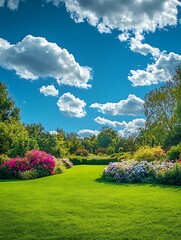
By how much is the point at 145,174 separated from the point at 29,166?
765cm

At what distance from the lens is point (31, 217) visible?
6.80 meters

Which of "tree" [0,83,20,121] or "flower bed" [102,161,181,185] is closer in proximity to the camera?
"flower bed" [102,161,181,185]

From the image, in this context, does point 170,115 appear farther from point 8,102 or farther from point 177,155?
point 8,102

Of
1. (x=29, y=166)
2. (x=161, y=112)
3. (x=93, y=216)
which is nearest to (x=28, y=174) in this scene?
(x=29, y=166)

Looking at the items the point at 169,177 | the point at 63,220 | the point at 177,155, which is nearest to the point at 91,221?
the point at 63,220

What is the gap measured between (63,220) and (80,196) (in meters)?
2.44

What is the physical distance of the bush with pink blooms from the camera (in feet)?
54.6

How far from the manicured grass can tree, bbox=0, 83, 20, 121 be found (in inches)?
1413

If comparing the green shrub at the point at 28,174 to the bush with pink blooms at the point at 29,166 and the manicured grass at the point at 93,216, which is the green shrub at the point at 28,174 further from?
the manicured grass at the point at 93,216

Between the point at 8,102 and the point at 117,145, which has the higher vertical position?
the point at 8,102

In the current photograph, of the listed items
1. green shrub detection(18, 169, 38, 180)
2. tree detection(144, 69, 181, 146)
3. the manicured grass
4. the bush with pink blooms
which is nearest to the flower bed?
the manicured grass

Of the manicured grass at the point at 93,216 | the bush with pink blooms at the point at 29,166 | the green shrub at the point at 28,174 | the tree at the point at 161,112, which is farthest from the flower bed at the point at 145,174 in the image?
the tree at the point at 161,112

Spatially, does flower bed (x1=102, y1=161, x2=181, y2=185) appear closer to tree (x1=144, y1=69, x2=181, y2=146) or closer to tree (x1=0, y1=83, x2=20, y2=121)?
tree (x1=144, y1=69, x2=181, y2=146)

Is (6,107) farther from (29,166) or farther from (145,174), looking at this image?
(145,174)
